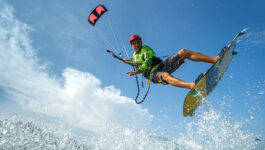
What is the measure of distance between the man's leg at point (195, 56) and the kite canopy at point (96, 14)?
216 inches

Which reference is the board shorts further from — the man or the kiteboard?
the kiteboard

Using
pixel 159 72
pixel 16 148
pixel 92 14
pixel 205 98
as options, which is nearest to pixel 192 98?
pixel 205 98

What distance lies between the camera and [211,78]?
17.7ft

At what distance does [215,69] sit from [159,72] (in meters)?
1.83

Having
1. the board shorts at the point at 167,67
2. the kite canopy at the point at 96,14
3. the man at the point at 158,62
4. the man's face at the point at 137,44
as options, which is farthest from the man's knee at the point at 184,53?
the kite canopy at the point at 96,14

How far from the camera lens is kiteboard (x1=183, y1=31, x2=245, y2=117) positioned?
16.5ft

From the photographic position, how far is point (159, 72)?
5.76 metres

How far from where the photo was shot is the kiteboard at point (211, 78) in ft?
16.5

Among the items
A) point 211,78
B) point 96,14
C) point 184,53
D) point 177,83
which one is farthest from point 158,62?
point 96,14

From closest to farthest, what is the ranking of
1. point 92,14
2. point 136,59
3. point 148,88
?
point 136,59 → point 148,88 → point 92,14

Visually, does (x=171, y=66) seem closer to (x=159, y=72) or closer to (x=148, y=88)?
(x=159, y=72)

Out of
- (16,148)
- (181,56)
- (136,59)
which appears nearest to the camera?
(181,56)

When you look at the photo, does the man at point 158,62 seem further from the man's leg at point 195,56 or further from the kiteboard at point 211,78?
the kiteboard at point 211,78

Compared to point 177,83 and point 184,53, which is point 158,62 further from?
point 177,83
